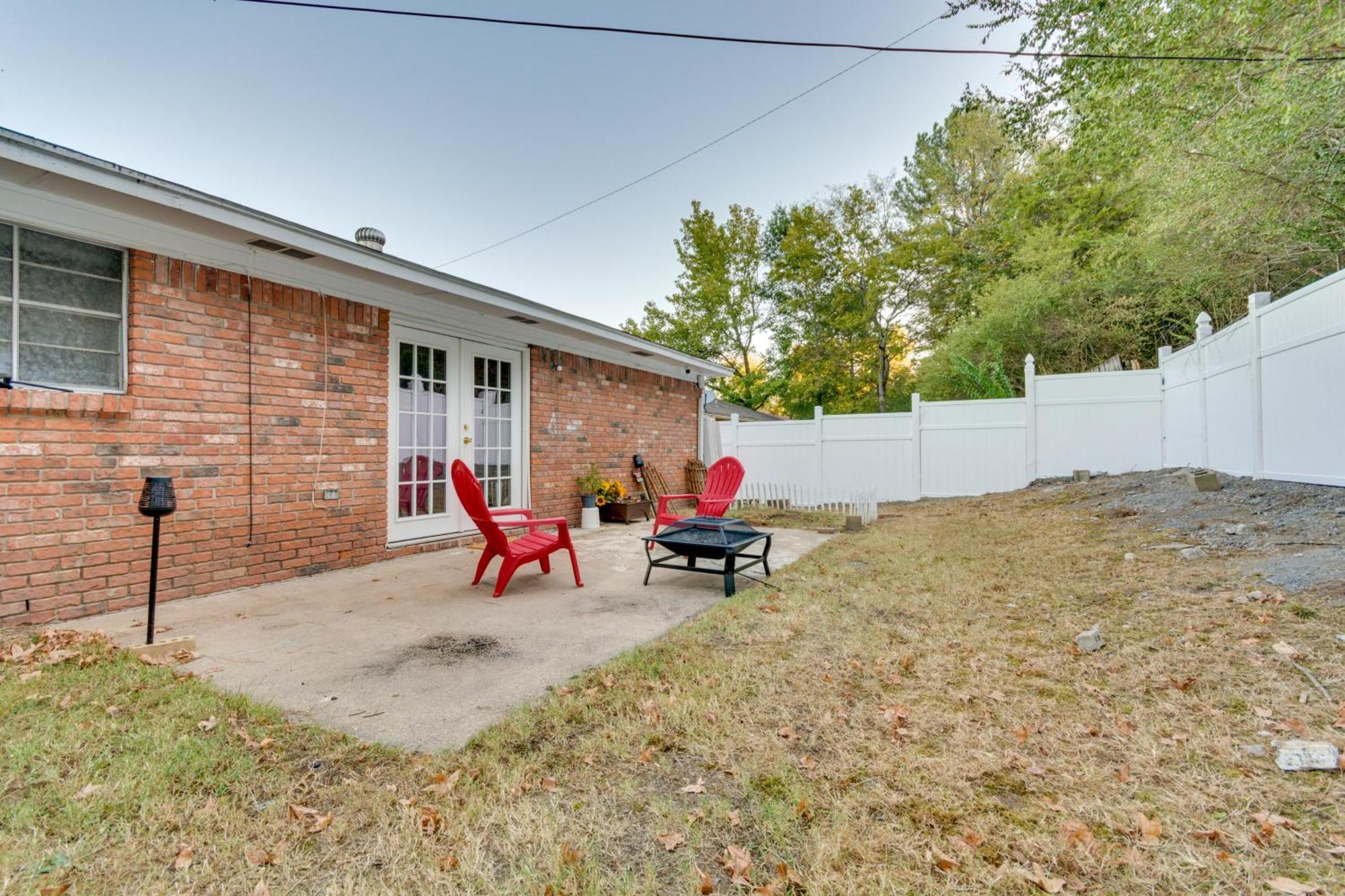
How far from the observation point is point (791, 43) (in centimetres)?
479

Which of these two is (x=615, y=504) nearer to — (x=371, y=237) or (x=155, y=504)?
(x=371, y=237)

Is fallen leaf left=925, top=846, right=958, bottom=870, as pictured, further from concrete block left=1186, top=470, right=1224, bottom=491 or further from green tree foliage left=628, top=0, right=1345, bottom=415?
concrete block left=1186, top=470, right=1224, bottom=491

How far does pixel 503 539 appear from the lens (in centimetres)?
410

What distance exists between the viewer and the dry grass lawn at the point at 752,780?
1.41 m

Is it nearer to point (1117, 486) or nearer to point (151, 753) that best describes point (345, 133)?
point (151, 753)

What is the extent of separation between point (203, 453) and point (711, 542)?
12.5ft

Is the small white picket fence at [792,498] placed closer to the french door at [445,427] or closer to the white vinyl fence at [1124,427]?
the white vinyl fence at [1124,427]

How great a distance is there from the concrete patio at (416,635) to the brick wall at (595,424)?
2339 mm

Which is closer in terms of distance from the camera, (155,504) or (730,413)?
(155,504)

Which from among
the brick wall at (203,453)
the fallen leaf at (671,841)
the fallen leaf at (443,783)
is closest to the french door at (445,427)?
the brick wall at (203,453)

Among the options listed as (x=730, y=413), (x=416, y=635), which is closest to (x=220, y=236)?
(x=416, y=635)

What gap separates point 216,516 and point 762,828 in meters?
4.42

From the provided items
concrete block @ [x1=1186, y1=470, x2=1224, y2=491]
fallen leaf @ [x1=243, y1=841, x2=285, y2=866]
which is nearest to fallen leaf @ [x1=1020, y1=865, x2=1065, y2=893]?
fallen leaf @ [x1=243, y1=841, x2=285, y2=866]

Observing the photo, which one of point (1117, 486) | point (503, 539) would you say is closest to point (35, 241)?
point (503, 539)
